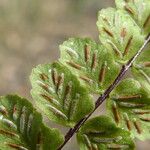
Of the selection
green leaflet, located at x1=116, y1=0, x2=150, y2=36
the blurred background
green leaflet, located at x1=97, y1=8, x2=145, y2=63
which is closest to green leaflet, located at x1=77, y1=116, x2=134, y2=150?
green leaflet, located at x1=97, y1=8, x2=145, y2=63

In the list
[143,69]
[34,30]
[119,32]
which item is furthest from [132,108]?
[34,30]

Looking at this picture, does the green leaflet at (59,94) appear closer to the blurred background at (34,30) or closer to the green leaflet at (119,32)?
the green leaflet at (119,32)

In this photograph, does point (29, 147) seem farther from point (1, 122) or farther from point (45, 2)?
point (45, 2)

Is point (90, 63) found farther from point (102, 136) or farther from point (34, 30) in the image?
point (34, 30)

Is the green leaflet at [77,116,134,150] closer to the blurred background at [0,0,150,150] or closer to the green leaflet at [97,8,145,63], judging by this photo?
the green leaflet at [97,8,145,63]

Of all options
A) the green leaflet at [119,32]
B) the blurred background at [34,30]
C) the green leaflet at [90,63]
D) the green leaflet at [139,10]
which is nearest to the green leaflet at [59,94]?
the green leaflet at [90,63]

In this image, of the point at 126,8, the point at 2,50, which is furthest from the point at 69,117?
the point at 2,50
